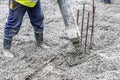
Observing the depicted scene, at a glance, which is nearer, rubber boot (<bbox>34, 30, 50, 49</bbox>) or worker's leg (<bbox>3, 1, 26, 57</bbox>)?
worker's leg (<bbox>3, 1, 26, 57</bbox>)

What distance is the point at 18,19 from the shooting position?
13.9 ft

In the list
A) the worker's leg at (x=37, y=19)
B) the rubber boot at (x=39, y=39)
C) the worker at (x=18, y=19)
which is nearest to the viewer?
the worker at (x=18, y=19)

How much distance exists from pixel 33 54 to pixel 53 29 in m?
0.94

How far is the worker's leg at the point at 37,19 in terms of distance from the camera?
171 inches

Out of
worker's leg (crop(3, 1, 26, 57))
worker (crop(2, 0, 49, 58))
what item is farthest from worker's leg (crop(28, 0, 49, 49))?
worker's leg (crop(3, 1, 26, 57))

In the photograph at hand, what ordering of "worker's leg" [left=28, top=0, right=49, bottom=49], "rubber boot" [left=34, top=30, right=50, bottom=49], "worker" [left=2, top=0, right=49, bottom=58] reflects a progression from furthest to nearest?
"rubber boot" [left=34, top=30, right=50, bottom=49] < "worker's leg" [left=28, top=0, right=49, bottom=49] < "worker" [left=2, top=0, right=49, bottom=58]

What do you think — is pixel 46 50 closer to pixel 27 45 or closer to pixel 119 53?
pixel 27 45

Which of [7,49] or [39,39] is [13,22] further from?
[39,39]

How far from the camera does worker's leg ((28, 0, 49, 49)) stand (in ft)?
14.2

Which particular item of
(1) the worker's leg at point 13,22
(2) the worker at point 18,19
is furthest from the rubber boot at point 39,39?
(1) the worker's leg at point 13,22

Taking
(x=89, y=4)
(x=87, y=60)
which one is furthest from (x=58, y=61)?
(x=89, y=4)

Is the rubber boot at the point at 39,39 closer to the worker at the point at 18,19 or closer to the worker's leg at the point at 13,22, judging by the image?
the worker at the point at 18,19

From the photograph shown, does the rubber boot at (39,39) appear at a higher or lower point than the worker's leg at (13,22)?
lower

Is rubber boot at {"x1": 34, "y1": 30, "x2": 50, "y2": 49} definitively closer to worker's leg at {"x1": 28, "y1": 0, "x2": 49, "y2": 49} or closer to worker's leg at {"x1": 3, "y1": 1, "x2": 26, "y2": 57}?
worker's leg at {"x1": 28, "y1": 0, "x2": 49, "y2": 49}
